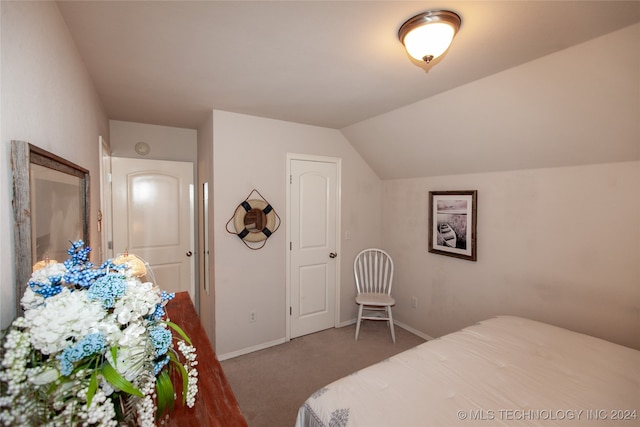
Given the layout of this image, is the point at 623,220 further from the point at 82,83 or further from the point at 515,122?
the point at 82,83

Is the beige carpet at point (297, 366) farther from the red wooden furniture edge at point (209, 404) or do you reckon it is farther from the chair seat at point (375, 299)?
the red wooden furniture edge at point (209, 404)

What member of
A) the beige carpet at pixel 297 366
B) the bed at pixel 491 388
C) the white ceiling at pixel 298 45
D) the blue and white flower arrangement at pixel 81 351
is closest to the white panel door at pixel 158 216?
the white ceiling at pixel 298 45

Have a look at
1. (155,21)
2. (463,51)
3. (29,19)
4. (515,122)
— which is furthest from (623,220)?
(29,19)

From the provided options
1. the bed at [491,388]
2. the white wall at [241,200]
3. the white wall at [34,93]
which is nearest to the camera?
the white wall at [34,93]

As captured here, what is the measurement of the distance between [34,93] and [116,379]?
101 centimetres

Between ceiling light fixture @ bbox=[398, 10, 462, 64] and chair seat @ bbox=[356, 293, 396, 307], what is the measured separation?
244 centimetres

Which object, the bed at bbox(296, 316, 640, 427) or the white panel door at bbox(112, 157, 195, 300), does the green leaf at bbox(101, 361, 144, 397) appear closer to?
the bed at bbox(296, 316, 640, 427)

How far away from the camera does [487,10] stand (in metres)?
1.32

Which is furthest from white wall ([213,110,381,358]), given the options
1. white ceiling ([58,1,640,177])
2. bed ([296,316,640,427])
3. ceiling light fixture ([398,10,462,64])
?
ceiling light fixture ([398,10,462,64])

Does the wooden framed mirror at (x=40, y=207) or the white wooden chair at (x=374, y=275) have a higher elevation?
the wooden framed mirror at (x=40, y=207)

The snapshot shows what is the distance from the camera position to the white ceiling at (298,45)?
4.32 ft

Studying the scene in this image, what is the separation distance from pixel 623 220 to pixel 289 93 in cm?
256

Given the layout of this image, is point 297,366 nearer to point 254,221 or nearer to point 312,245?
point 312,245

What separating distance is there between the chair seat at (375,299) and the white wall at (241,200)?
0.90 metres
